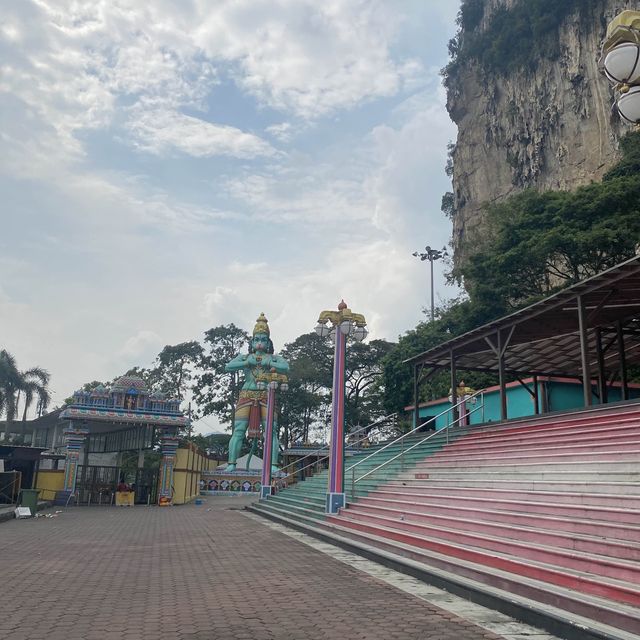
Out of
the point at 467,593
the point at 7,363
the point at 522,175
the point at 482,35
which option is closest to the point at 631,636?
the point at 467,593

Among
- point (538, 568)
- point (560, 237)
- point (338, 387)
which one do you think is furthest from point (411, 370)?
point (538, 568)

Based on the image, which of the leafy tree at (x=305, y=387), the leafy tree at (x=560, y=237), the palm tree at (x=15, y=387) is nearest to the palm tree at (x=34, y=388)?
the palm tree at (x=15, y=387)

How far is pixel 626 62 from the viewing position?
4.89 metres

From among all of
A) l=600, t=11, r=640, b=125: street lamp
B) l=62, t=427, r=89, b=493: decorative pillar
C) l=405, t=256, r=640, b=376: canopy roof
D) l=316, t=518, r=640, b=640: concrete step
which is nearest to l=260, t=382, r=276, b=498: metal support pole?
l=405, t=256, r=640, b=376: canopy roof

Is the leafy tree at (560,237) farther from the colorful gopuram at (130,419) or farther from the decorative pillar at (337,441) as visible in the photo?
the colorful gopuram at (130,419)

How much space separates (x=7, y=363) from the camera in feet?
167

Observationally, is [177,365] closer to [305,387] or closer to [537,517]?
[305,387]

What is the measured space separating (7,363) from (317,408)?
2727 centimetres

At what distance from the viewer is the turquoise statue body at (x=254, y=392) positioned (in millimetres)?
33281

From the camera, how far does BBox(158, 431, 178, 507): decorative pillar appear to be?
26859 millimetres

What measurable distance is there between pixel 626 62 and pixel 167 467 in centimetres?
2576

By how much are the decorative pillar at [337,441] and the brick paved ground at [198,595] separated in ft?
8.98

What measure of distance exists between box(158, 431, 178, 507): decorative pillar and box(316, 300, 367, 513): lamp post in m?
13.9

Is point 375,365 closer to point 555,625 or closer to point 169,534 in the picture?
point 169,534
